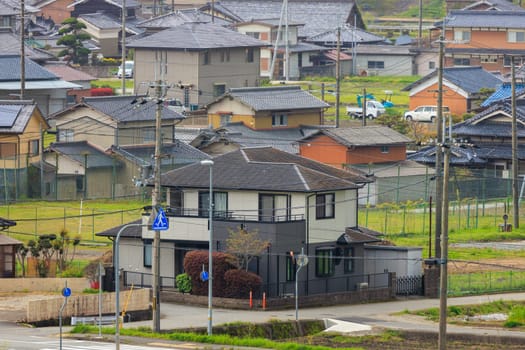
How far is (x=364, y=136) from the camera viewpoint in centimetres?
6762

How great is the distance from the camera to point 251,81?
92.6 metres

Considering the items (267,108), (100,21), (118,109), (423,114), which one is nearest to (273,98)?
(267,108)

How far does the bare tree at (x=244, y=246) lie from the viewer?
4388 centimetres

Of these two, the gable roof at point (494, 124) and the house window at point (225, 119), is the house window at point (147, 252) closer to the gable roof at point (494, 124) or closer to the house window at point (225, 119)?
the gable roof at point (494, 124)

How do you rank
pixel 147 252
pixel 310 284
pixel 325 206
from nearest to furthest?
pixel 310 284 → pixel 325 206 → pixel 147 252

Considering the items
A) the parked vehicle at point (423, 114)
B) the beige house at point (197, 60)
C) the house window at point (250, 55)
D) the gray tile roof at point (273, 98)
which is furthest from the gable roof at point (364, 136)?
the house window at point (250, 55)

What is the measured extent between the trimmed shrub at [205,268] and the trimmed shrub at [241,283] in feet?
0.80

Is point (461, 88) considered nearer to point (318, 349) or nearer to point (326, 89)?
point (326, 89)

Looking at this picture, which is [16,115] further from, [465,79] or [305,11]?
[305,11]

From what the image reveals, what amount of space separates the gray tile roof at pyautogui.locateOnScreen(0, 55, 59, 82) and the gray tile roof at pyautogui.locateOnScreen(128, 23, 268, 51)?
8.87 meters

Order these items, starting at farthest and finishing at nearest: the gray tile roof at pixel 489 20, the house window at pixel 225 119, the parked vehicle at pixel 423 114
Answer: the gray tile roof at pixel 489 20 → the parked vehicle at pixel 423 114 → the house window at pixel 225 119

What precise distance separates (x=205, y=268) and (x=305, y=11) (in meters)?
73.7

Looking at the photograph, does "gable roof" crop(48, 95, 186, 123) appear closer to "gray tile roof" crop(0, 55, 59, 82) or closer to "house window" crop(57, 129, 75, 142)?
"house window" crop(57, 129, 75, 142)

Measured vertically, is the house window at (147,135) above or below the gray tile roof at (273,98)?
below
